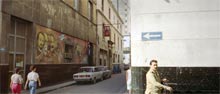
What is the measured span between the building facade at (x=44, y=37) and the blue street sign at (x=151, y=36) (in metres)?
9.49

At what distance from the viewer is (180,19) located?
32.1 feet

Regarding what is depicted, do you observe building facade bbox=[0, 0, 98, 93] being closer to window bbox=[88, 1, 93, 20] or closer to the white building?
window bbox=[88, 1, 93, 20]

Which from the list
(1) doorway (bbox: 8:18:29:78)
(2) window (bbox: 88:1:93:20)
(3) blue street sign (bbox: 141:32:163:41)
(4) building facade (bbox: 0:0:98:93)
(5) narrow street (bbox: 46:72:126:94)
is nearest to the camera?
(3) blue street sign (bbox: 141:32:163:41)

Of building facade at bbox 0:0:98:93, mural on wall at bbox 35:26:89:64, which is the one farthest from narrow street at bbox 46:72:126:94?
mural on wall at bbox 35:26:89:64

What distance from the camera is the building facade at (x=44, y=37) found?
16.9 metres

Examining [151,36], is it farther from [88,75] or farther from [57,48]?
[57,48]

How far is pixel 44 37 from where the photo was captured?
22484 millimetres

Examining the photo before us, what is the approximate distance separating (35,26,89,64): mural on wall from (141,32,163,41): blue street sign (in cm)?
1276

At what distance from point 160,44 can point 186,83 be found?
157cm

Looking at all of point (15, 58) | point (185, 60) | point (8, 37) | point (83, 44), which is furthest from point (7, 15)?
point (83, 44)

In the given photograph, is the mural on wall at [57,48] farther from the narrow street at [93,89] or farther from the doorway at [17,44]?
the narrow street at [93,89]

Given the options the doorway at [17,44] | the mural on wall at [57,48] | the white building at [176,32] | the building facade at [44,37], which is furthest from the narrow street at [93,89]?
the white building at [176,32]

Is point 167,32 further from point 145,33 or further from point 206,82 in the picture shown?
point 206,82

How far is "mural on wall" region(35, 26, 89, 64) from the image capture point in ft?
71.4
